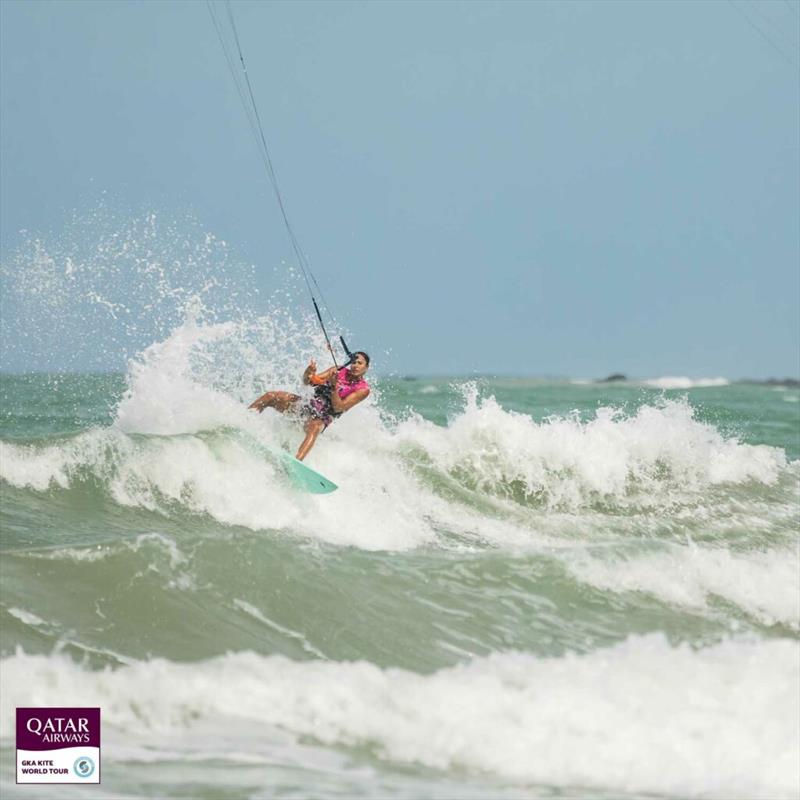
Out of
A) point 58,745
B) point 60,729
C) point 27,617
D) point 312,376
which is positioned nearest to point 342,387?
point 312,376

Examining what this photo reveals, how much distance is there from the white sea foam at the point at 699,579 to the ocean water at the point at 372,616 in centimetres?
3

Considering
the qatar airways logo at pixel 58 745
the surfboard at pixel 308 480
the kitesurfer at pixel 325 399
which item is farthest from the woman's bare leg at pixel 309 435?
the qatar airways logo at pixel 58 745

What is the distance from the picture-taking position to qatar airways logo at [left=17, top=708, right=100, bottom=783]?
16.8 feet

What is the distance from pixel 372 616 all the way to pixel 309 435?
428 centimetres

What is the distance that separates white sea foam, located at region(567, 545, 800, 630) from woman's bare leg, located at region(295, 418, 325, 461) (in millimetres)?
3378

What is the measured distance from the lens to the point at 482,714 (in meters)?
5.93

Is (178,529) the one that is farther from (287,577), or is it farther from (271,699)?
(271,699)

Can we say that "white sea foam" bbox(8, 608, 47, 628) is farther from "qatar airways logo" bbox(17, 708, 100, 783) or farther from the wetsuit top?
the wetsuit top

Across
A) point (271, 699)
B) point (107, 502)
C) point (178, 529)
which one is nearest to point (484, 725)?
point (271, 699)

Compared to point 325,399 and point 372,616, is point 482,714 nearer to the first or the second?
point 372,616

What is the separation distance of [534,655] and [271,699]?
6.15 ft

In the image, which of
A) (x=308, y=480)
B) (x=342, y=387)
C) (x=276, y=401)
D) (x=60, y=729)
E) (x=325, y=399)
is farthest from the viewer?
(x=276, y=401)

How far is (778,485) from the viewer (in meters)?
15.5

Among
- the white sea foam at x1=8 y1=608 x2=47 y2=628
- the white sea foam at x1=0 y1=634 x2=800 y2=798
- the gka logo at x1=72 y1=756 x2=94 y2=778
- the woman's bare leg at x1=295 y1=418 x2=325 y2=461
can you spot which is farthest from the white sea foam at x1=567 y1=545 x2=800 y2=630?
the gka logo at x1=72 y1=756 x2=94 y2=778
